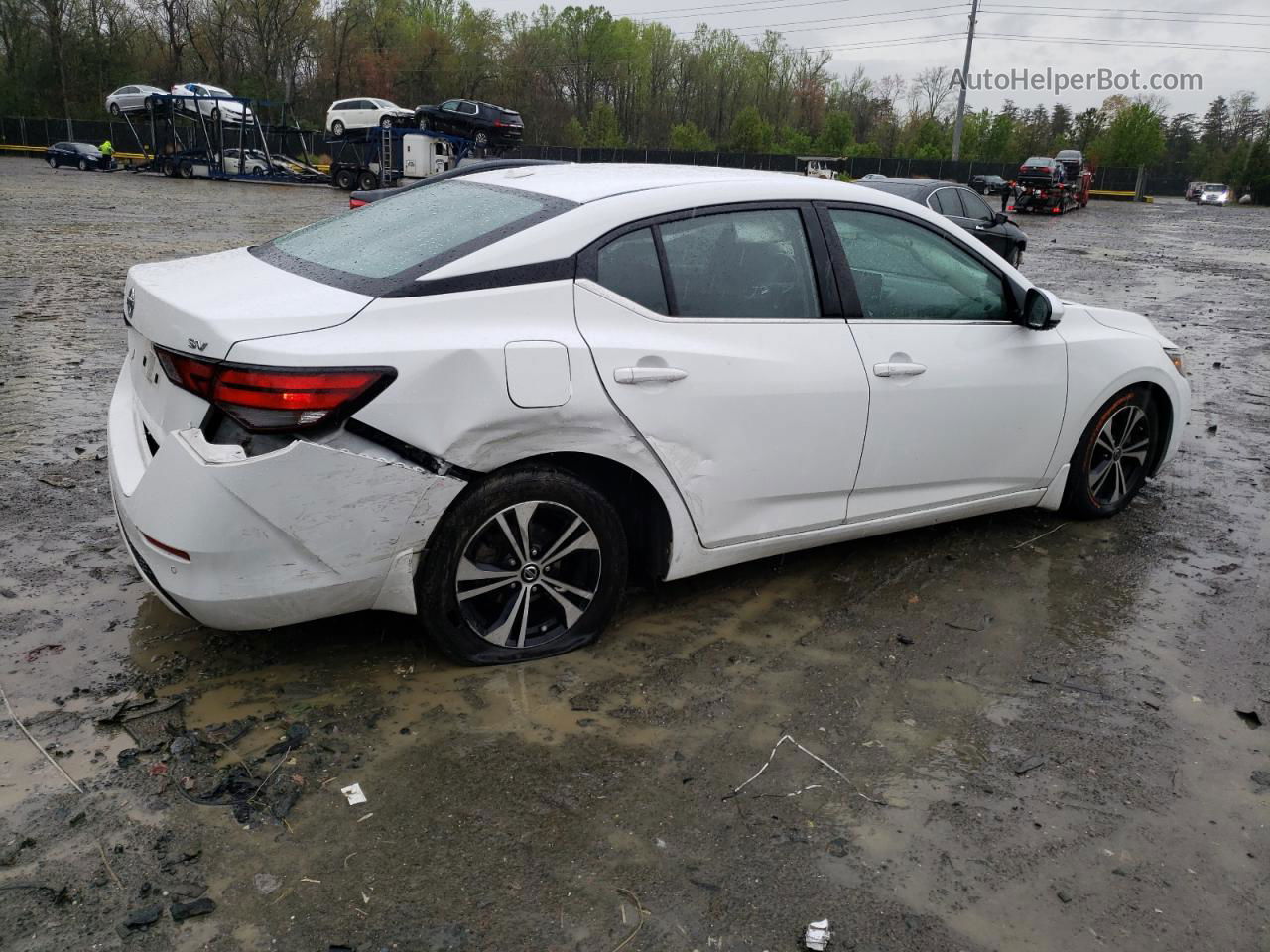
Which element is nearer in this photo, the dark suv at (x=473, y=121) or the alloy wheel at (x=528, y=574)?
the alloy wheel at (x=528, y=574)

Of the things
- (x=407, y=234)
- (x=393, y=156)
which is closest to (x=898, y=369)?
(x=407, y=234)

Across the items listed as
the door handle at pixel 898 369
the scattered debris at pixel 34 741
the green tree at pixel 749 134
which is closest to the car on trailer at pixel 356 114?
the door handle at pixel 898 369

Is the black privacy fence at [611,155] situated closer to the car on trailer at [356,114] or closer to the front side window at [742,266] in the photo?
the car on trailer at [356,114]

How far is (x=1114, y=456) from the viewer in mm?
→ 5168

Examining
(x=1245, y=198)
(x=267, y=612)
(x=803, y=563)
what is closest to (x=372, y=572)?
(x=267, y=612)

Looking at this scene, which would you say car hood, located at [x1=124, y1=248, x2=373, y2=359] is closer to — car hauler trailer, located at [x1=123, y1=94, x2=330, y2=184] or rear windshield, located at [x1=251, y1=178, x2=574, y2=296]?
rear windshield, located at [x1=251, y1=178, x2=574, y2=296]

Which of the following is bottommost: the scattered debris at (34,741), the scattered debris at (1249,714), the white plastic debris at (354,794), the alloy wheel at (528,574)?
the scattered debris at (1249,714)

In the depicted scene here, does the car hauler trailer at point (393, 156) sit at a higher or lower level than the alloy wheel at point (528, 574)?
higher

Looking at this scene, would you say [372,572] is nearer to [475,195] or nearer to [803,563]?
[475,195]

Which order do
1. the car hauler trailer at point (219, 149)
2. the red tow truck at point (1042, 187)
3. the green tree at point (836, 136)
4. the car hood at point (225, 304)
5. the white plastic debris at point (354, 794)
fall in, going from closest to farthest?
the white plastic debris at point (354, 794)
the car hood at point (225, 304)
the car hauler trailer at point (219, 149)
the red tow truck at point (1042, 187)
the green tree at point (836, 136)

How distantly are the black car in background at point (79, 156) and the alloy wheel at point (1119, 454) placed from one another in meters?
43.0

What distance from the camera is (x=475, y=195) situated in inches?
153

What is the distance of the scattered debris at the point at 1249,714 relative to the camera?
138 inches

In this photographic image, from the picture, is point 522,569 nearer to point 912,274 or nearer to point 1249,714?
point 912,274
